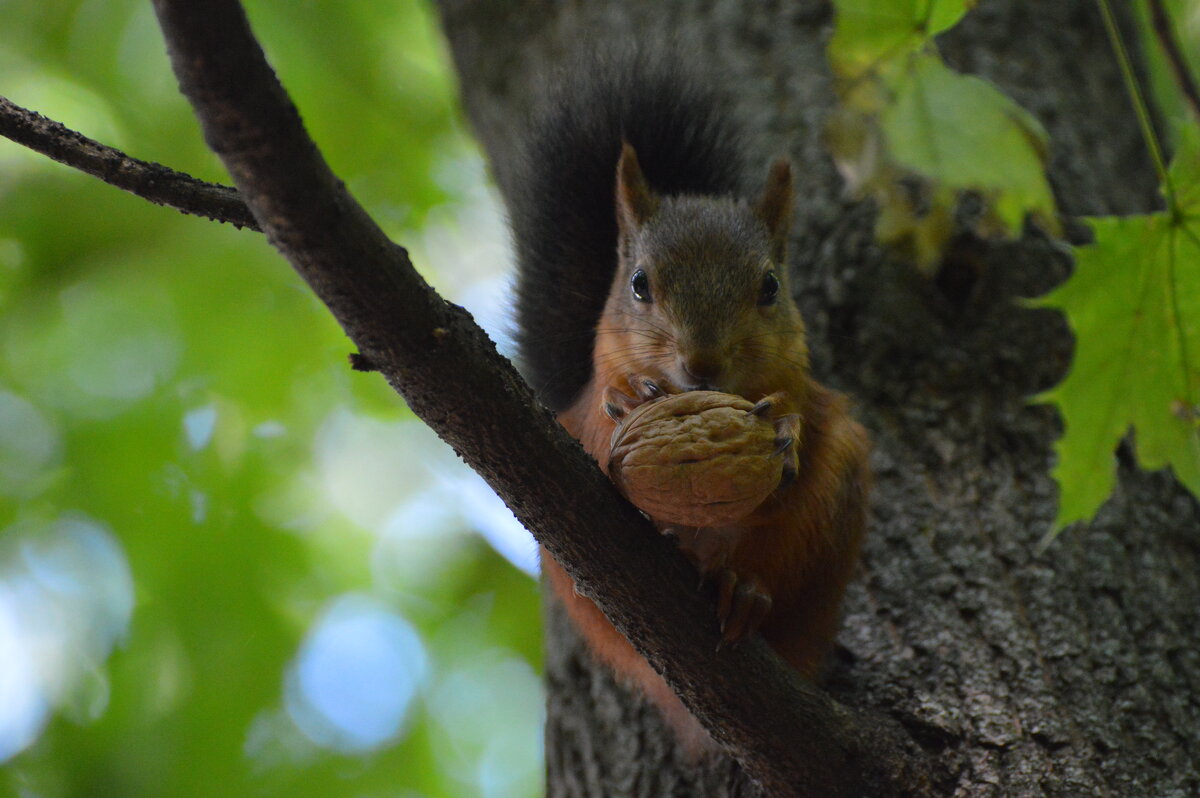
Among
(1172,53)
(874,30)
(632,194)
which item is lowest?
(1172,53)

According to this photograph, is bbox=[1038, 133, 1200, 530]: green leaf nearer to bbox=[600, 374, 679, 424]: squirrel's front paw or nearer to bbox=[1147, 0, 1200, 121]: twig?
bbox=[1147, 0, 1200, 121]: twig

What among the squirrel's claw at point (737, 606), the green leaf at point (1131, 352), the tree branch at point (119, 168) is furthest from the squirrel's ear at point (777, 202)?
the tree branch at point (119, 168)

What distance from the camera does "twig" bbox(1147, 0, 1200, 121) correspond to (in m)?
1.44

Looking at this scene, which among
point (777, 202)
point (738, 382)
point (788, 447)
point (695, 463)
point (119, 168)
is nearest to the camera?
point (119, 168)

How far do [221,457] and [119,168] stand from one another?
70.3 inches

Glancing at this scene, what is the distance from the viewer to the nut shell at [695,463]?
1.17 metres

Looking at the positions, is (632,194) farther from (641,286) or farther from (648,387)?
(648,387)

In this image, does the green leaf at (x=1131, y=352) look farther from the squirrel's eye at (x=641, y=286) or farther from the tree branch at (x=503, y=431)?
the squirrel's eye at (x=641, y=286)

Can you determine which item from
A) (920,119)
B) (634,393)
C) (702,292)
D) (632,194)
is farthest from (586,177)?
(920,119)

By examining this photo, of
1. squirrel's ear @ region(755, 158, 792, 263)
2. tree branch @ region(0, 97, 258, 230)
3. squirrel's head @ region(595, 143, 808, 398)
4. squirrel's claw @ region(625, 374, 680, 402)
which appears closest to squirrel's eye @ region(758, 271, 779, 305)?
squirrel's head @ region(595, 143, 808, 398)

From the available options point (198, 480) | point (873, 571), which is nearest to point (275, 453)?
point (198, 480)

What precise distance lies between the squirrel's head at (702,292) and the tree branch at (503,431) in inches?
18.1

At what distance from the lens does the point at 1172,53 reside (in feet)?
4.80

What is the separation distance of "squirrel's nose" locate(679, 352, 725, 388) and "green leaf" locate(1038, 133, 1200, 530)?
1.54ft
